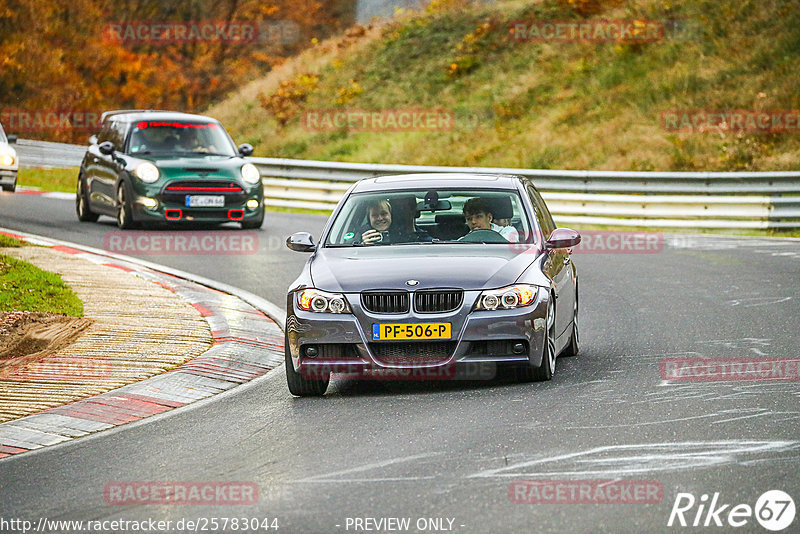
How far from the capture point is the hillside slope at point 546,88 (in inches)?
1260

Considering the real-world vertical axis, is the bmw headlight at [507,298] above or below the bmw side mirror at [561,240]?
below

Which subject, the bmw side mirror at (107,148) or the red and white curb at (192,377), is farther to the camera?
the bmw side mirror at (107,148)

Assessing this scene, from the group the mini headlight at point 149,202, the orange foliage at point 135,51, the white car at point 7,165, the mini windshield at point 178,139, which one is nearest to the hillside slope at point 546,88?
the orange foliage at point 135,51

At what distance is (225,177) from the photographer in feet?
68.4

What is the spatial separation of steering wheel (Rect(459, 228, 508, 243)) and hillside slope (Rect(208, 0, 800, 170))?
766 inches

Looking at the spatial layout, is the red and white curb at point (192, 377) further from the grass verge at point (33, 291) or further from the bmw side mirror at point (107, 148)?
the bmw side mirror at point (107, 148)

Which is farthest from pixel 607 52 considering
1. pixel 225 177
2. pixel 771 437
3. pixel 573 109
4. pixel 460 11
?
pixel 771 437

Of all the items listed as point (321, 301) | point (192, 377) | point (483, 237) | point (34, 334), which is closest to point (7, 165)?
point (34, 334)

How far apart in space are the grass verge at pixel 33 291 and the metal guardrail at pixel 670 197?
895cm

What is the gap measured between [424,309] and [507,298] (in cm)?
56

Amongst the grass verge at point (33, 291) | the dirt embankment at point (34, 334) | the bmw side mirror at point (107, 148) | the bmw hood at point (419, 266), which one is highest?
the bmw hood at point (419, 266)

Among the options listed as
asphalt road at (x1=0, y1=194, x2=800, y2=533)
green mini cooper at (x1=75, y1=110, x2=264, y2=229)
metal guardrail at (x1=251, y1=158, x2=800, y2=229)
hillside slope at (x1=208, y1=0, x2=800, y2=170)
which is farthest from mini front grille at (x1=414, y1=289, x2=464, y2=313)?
hillside slope at (x1=208, y1=0, x2=800, y2=170)

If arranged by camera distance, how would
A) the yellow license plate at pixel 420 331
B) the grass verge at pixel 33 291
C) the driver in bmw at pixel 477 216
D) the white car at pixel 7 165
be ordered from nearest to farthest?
the yellow license plate at pixel 420 331 < the driver in bmw at pixel 477 216 < the grass verge at pixel 33 291 < the white car at pixel 7 165

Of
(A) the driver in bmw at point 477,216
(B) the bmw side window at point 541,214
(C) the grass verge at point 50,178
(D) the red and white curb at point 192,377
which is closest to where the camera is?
(D) the red and white curb at point 192,377
